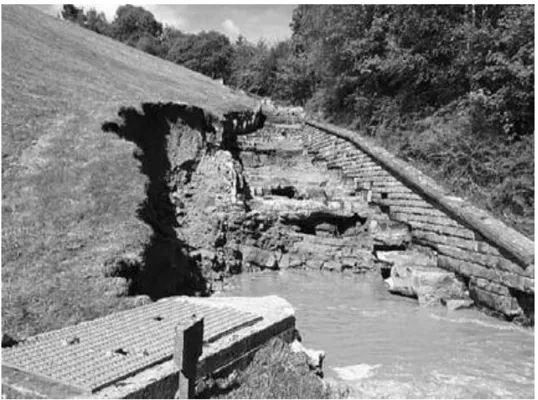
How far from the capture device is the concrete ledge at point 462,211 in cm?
843

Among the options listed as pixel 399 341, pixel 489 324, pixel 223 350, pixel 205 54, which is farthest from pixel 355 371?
pixel 205 54

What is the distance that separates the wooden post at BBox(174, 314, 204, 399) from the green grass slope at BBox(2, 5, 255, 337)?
2.18 meters

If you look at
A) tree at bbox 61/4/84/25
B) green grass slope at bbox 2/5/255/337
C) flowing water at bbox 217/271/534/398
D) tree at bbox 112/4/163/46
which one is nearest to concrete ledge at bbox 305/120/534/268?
flowing water at bbox 217/271/534/398

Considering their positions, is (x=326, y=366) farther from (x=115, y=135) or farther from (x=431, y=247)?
(x=115, y=135)

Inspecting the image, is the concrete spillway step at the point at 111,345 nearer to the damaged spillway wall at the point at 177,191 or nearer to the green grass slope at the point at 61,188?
the green grass slope at the point at 61,188

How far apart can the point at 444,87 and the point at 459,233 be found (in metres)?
6.18

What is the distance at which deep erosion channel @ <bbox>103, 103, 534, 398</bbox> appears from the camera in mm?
6871

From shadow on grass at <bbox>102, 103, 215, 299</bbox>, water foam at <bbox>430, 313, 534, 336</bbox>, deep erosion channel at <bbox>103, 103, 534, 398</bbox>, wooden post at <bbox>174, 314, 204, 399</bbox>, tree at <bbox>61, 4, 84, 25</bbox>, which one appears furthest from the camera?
tree at <bbox>61, 4, 84, 25</bbox>

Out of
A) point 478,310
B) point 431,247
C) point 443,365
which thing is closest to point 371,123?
point 431,247

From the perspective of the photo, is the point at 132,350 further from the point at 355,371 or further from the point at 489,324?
the point at 489,324

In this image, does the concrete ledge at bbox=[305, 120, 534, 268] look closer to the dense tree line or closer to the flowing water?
the dense tree line

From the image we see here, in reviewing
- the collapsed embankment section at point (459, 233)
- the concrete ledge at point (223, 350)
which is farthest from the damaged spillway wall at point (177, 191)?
the collapsed embankment section at point (459, 233)

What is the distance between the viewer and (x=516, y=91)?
1160 cm

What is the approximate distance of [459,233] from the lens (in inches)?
389
